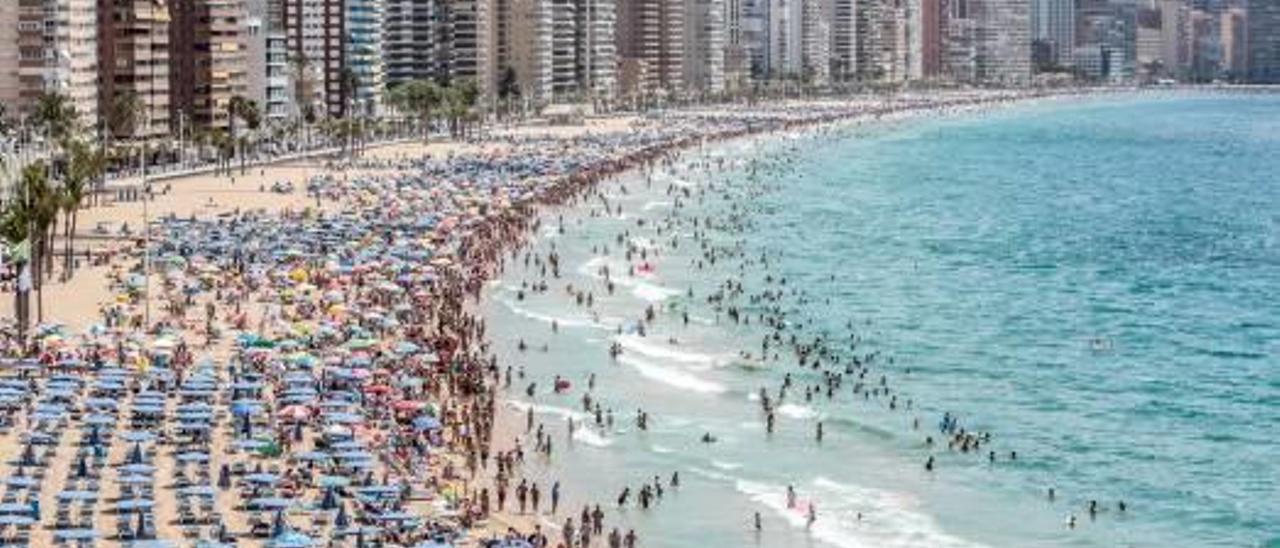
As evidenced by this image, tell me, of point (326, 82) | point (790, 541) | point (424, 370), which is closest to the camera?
point (790, 541)

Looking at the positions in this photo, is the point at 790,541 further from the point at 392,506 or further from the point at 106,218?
the point at 106,218

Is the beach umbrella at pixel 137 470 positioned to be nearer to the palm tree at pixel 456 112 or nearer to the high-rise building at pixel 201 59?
the high-rise building at pixel 201 59

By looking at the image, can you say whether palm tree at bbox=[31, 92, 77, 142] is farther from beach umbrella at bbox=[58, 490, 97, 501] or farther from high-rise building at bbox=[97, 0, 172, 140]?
beach umbrella at bbox=[58, 490, 97, 501]

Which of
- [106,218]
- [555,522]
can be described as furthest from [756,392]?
[106,218]

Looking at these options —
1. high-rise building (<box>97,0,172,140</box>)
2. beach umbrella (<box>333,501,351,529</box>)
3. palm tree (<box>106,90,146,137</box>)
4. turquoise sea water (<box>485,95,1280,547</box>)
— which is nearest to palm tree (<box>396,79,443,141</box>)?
high-rise building (<box>97,0,172,140</box>)

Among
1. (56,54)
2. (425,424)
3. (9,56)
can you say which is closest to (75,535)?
(425,424)

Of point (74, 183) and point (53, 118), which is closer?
point (74, 183)

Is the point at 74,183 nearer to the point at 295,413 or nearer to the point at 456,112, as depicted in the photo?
the point at 295,413
